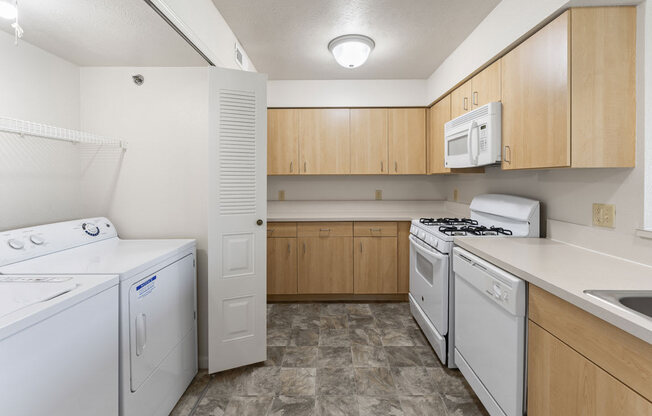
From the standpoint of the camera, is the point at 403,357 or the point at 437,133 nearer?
the point at 403,357

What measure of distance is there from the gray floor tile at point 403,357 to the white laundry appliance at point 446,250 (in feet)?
0.52

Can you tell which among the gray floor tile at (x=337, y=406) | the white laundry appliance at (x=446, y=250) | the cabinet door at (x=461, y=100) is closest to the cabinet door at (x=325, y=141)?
the cabinet door at (x=461, y=100)

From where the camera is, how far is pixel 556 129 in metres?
1.63

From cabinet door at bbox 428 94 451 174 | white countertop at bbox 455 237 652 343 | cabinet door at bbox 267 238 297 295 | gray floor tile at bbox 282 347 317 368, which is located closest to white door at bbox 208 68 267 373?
gray floor tile at bbox 282 347 317 368

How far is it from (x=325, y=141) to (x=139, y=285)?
256 centimetres

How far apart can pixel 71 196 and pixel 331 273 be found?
234 centimetres

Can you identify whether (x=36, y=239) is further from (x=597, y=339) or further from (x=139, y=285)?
(x=597, y=339)

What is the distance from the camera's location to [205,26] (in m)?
1.98

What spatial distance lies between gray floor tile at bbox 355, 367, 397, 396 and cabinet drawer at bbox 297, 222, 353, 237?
1506 millimetres

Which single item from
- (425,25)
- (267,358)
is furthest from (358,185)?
(267,358)

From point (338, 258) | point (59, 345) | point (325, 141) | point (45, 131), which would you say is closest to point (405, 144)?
point (325, 141)

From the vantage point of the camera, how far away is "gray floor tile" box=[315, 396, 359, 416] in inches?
69.0

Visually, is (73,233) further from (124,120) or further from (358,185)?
(358,185)

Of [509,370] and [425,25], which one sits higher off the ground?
[425,25]
